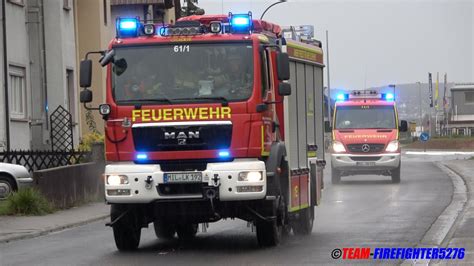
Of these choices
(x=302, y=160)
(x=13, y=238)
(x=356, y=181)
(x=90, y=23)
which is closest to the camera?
(x=302, y=160)

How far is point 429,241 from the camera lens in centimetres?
1384

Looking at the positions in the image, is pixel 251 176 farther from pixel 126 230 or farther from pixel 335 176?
pixel 335 176

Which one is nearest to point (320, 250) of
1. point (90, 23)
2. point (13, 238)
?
point (13, 238)

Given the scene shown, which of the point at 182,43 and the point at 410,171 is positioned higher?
the point at 182,43

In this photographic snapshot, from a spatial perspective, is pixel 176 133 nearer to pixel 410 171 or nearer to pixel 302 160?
pixel 302 160

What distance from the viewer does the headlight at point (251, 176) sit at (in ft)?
41.0

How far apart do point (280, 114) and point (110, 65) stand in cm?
251

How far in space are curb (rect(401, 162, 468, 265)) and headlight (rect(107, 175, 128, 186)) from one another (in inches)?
147

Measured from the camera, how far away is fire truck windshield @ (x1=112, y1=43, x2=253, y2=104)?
12.8 m

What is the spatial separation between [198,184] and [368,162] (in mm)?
19066

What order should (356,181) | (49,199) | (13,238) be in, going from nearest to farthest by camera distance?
(13,238) → (49,199) → (356,181)

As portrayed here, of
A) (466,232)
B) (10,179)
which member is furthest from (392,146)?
(466,232)

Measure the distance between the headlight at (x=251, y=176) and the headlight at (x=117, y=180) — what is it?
4.99ft

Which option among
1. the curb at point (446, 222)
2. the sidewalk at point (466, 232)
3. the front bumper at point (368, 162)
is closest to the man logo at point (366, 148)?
the front bumper at point (368, 162)
